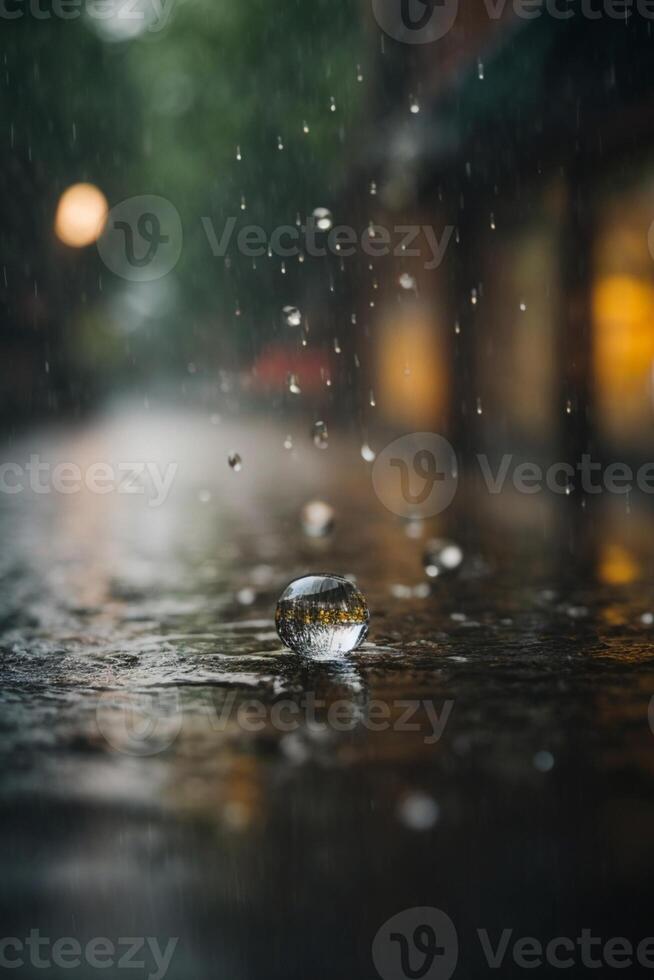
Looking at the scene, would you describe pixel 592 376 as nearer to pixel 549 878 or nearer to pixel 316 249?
pixel 549 878

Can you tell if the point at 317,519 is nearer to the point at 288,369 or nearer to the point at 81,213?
the point at 81,213

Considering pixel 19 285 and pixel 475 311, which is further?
pixel 19 285

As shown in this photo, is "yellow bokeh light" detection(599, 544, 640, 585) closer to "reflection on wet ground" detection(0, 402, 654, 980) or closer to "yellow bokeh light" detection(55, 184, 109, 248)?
"reflection on wet ground" detection(0, 402, 654, 980)

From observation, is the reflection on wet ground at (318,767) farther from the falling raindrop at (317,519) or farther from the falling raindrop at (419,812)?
the falling raindrop at (317,519)

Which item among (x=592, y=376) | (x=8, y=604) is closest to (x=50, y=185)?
(x=592, y=376)

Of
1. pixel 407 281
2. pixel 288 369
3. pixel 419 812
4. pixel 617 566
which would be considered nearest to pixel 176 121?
pixel 288 369

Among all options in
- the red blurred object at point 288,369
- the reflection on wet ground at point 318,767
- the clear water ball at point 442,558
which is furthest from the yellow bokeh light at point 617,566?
the red blurred object at point 288,369

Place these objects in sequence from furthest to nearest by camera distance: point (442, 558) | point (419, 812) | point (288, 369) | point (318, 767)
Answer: point (288, 369) < point (442, 558) < point (318, 767) < point (419, 812)
